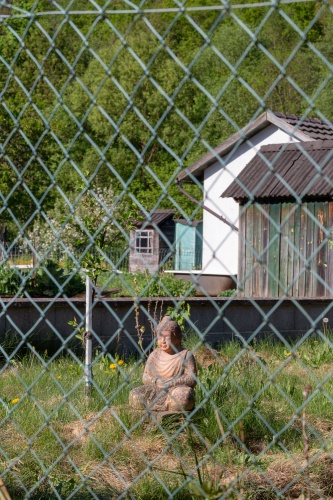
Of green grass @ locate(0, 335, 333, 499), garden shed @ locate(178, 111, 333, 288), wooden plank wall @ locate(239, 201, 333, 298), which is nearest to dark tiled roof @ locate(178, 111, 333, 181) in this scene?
garden shed @ locate(178, 111, 333, 288)

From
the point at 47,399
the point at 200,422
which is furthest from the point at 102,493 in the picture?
the point at 47,399

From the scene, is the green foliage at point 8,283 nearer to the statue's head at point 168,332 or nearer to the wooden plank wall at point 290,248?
the wooden plank wall at point 290,248

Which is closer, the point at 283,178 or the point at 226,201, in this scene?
the point at 283,178

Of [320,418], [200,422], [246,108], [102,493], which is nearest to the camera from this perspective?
[102,493]

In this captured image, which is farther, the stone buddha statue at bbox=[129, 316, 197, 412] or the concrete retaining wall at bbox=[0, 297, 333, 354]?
the concrete retaining wall at bbox=[0, 297, 333, 354]

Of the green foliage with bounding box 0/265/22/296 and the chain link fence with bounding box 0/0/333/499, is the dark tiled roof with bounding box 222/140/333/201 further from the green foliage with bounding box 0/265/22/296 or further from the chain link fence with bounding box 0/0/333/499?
the green foliage with bounding box 0/265/22/296

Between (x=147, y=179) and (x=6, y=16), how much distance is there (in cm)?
3515

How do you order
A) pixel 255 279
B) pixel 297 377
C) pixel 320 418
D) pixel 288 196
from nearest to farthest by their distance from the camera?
pixel 320 418 → pixel 297 377 → pixel 288 196 → pixel 255 279

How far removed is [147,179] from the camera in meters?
37.8

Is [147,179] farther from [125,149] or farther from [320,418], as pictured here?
[320,418]

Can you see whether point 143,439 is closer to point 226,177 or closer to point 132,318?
point 132,318

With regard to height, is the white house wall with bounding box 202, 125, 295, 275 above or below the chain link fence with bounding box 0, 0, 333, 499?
above

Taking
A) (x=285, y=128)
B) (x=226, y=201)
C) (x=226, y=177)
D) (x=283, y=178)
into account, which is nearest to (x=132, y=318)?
(x=283, y=178)

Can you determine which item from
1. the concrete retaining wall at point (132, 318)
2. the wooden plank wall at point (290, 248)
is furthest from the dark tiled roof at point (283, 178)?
the concrete retaining wall at point (132, 318)
